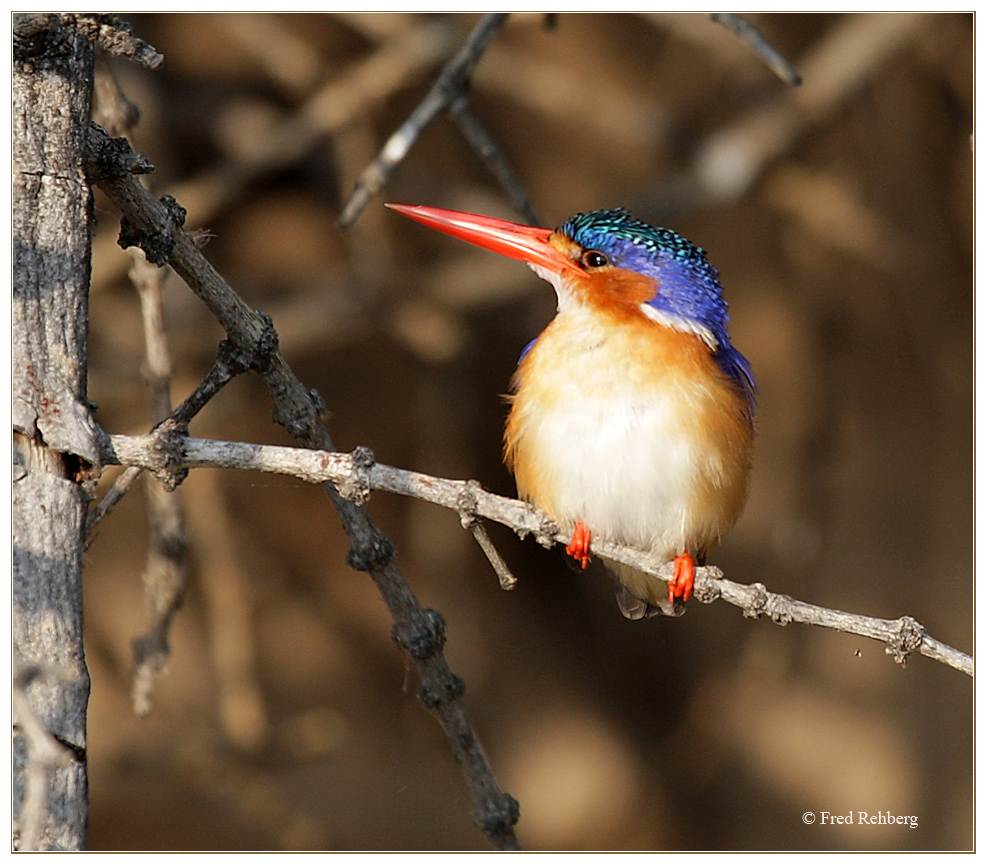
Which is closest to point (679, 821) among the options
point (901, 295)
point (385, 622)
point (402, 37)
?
point (385, 622)

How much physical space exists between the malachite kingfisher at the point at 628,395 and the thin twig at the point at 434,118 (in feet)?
0.34

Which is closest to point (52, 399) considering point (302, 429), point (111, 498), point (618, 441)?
point (111, 498)

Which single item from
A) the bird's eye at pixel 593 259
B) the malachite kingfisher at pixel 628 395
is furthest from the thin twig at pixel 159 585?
the bird's eye at pixel 593 259

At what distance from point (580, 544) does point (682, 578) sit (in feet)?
0.64

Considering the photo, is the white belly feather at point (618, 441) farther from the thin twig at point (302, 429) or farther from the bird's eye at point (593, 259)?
the thin twig at point (302, 429)

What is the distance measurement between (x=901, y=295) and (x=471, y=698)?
202 centimetres

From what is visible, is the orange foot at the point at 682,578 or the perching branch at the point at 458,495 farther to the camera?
the orange foot at the point at 682,578

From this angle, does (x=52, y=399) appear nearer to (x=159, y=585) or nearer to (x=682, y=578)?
(x=159, y=585)

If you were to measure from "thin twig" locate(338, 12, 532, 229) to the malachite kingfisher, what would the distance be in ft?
0.34

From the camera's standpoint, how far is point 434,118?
6.28ft

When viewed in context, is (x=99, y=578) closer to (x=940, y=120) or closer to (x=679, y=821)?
(x=679, y=821)

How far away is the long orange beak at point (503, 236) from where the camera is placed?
1887 millimetres

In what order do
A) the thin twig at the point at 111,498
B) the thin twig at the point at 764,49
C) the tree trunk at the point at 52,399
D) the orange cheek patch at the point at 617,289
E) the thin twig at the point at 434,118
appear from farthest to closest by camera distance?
the orange cheek patch at the point at 617,289 < the thin twig at the point at 434,118 < the thin twig at the point at 764,49 < the thin twig at the point at 111,498 < the tree trunk at the point at 52,399

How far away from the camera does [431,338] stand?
3113 mm
